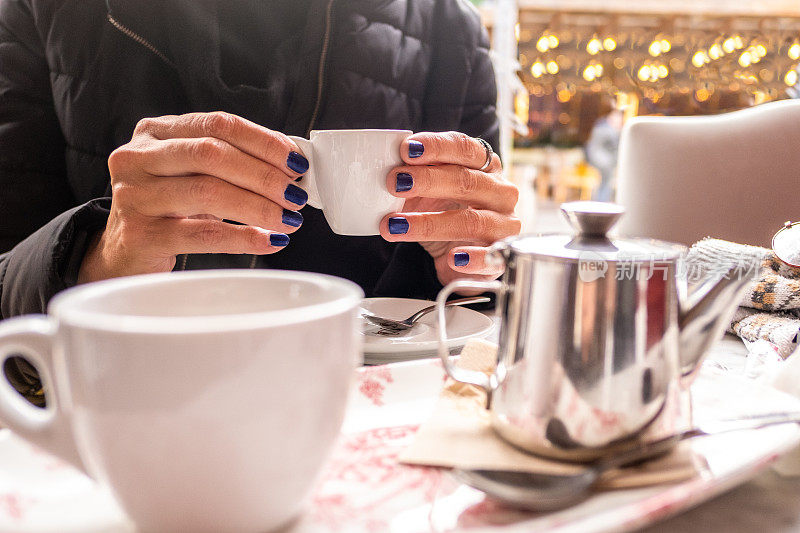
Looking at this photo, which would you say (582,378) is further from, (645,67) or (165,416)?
(645,67)

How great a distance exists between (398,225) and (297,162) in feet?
0.38

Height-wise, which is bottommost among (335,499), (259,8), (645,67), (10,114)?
(335,499)

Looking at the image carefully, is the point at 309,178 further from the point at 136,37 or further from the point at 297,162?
the point at 136,37

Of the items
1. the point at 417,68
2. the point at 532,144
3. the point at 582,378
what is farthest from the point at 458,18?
the point at 532,144

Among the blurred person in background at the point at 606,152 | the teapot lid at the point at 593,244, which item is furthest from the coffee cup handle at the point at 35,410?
the blurred person in background at the point at 606,152

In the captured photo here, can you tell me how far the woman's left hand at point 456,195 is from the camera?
1.68 feet

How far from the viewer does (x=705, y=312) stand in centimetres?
28

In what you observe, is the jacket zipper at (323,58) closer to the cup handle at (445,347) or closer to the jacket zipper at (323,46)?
the jacket zipper at (323,46)

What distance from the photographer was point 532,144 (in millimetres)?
5902

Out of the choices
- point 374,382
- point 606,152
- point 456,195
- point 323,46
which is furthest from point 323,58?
point 606,152

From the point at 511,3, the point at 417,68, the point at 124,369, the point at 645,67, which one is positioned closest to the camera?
the point at 124,369

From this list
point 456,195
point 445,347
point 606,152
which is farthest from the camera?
point 606,152

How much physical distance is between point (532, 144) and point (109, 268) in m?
5.72

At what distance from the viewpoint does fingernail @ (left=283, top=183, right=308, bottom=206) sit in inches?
19.8
